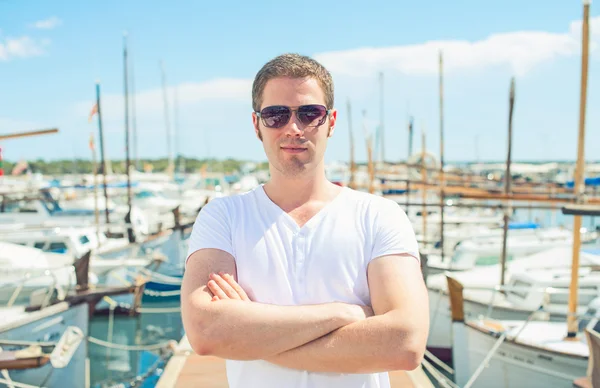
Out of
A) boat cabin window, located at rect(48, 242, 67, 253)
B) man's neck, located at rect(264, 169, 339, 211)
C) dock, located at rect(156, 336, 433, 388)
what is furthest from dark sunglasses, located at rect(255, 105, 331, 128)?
boat cabin window, located at rect(48, 242, 67, 253)

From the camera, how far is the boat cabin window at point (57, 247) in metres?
16.8

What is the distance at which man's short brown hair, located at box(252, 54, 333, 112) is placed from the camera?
216 centimetres

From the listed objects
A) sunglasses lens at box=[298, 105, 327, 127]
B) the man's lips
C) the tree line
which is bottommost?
the tree line

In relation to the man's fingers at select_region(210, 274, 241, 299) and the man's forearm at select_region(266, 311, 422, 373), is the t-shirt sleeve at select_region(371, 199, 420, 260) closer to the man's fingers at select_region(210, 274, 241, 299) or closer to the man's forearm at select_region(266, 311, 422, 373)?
the man's forearm at select_region(266, 311, 422, 373)

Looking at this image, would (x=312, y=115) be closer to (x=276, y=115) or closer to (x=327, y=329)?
(x=276, y=115)

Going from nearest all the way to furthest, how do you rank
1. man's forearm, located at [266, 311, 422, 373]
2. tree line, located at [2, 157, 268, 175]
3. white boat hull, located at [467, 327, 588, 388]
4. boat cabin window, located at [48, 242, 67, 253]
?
man's forearm, located at [266, 311, 422, 373]
white boat hull, located at [467, 327, 588, 388]
boat cabin window, located at [48, 242, 67, 253]
tree line, located at [2, 157, 268, 175]

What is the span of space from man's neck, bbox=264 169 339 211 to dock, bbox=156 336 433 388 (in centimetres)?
309

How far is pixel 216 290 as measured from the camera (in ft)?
6.87

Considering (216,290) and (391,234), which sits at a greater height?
(391,234)

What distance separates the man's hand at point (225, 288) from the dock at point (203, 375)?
3104mm

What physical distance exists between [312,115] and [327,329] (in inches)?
34.4

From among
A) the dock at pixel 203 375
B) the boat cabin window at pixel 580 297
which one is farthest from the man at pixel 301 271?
the boat cabin window at pixel 580 297

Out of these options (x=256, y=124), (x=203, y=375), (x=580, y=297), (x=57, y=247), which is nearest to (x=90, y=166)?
(x=57, y=247)

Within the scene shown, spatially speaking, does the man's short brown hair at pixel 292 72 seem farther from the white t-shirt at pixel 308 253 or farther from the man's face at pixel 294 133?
the white t-shirt at pixel 308 253
